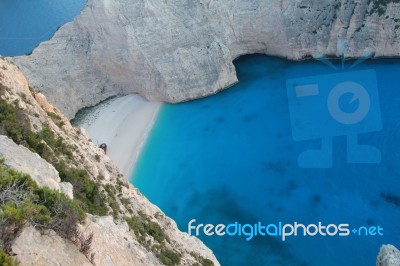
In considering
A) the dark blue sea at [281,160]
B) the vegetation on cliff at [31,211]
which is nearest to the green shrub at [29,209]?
the vegetation on cliff at [31,211]

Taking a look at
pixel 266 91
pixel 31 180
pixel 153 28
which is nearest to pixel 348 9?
pixel 266 91

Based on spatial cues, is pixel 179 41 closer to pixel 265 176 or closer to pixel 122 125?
pixel 122 125

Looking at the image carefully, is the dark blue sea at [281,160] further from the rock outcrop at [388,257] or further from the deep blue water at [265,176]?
the rock outcrop at [388,257]

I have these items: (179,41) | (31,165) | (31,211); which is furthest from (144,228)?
(179,41)

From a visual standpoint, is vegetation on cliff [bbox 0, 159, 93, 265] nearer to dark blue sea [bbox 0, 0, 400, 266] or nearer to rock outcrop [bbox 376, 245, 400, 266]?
rock outcrop [bbox 376, 245, 400, 266]

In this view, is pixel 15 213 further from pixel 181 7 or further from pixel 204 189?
pixel 181 7
